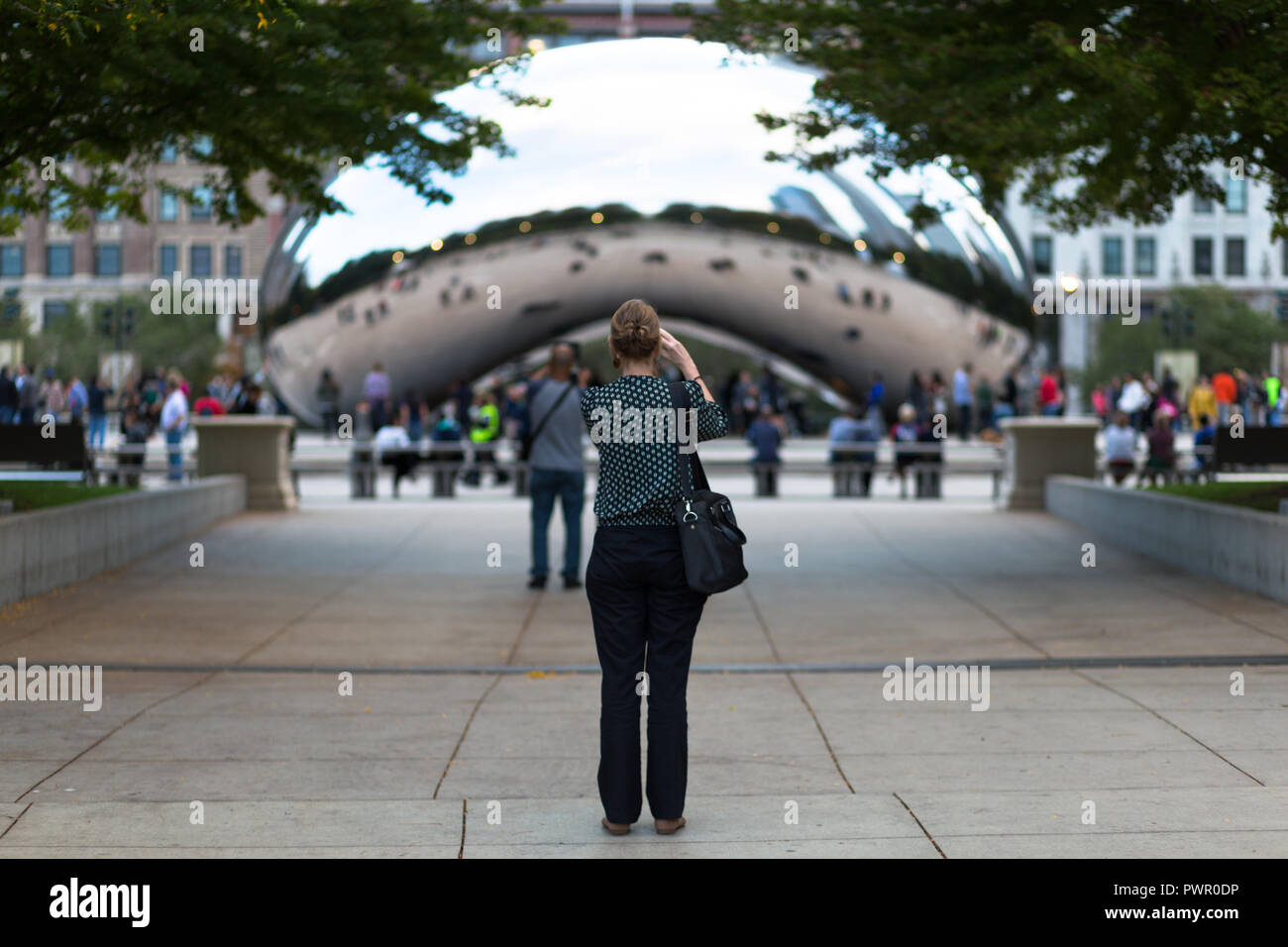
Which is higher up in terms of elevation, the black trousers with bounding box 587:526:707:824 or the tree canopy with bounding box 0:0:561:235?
the tree canopy with bounding box 0:0:561:235

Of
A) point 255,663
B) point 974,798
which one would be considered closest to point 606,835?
point 974,798

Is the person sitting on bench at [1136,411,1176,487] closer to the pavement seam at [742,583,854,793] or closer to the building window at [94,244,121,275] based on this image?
the pavement seam at [742,583,854,793]

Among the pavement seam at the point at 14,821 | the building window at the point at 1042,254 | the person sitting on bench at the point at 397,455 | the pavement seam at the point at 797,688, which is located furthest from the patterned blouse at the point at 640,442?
the building window at the point at 1042,254

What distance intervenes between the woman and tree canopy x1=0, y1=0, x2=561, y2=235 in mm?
5218

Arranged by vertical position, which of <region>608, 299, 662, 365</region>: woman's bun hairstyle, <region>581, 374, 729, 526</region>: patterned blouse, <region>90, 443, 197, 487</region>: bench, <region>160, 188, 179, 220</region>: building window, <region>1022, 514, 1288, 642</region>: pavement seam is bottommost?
<region>1022, 514, 1288, 642</region>: pavement seam

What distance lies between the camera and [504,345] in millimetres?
36062

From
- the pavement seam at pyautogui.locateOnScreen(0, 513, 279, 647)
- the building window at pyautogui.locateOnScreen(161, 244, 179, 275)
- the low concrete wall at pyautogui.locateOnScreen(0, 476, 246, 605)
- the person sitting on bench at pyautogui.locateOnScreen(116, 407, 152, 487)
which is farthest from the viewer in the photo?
the building window at pyautogui.locateOnScreen(161, 244, 179, 275)

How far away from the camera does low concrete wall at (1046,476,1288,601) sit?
1164cm

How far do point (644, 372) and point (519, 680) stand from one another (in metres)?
3.74

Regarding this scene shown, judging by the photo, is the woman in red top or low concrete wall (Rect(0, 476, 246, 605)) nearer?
low concrete wall (Rect(0, 476, 246, 605))

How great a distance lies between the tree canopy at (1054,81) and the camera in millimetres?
11164

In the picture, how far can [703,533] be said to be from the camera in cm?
536

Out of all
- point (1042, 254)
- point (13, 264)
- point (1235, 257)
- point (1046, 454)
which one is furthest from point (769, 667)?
point (13, 264)

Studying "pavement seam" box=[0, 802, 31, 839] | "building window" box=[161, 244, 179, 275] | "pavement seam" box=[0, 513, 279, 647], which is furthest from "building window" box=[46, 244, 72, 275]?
"pavement seam" box=[0, 802, 31, 839]
